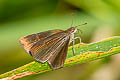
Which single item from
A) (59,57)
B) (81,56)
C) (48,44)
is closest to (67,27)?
(48,44)

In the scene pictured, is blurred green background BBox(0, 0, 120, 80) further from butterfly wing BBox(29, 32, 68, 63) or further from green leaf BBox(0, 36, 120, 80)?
green leaf BBox(0, 36, 120, 80)

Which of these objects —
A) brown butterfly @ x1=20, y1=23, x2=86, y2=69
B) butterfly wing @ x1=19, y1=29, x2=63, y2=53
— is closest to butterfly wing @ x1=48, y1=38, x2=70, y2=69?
brown butterfly @ x1=20, y1=23, x2=86, y2=69

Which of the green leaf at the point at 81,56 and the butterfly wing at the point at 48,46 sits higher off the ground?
the butterfly wing at the point at 48,46

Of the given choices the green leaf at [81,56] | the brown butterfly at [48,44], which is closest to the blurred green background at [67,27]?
the brown butterfly at [48,44]

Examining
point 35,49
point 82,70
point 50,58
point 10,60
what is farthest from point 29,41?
point 82,70

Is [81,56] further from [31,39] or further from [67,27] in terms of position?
[67,27]

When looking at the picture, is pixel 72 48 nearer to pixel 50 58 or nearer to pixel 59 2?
pixel 50 58

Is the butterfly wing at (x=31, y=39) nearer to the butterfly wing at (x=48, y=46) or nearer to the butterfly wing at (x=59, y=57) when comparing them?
the butterfly wing at (x=48, y=46)
